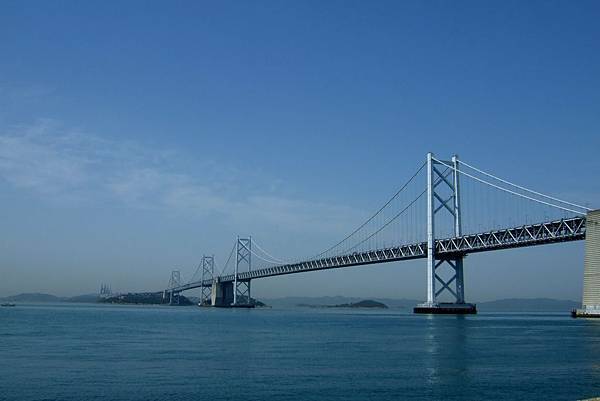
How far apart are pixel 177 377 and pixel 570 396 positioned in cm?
1095

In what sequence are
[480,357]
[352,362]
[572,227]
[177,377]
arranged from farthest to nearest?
[572,227] → [480,357] → [352,362] → [177,377]

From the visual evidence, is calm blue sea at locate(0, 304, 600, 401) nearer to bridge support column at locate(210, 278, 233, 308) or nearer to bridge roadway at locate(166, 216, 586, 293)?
bridge roadway at locate(166, 216, 586, 293)

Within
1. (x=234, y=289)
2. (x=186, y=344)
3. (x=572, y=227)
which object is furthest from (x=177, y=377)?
(x=234, y=289)

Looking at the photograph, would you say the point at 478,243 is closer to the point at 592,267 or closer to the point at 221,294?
the point at 592,267

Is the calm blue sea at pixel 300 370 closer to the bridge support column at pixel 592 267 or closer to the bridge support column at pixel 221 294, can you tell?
the bridge support column at pixel 592 267

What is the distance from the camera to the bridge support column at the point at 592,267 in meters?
50.4

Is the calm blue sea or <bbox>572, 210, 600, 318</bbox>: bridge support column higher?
<bbox>572, 210, 600, 318</bbox>: bridge support column

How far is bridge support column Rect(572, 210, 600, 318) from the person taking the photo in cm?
5044

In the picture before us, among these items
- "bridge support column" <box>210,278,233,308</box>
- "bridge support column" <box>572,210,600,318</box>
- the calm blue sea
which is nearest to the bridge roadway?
"bridge support column" <box>572,210,600,318</box>

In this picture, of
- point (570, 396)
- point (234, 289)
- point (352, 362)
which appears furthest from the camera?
point (234, 289)

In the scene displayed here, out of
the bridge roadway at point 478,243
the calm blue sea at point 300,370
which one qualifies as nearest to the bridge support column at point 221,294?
the bridge roadway at point 478,243

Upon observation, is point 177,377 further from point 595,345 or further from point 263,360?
point 595,345

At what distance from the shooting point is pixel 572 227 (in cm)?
5591

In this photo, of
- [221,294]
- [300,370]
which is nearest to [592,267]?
[300,370]
